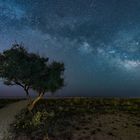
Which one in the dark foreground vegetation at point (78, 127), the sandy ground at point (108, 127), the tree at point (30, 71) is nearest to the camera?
the sandy ground at point (108, 127)

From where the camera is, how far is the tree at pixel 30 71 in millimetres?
47062

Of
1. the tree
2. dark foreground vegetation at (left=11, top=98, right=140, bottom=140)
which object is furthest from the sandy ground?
the tree

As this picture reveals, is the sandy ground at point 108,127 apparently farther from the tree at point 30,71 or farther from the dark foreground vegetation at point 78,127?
the tree at point 30,71

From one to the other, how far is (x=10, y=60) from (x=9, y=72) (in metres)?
2.42

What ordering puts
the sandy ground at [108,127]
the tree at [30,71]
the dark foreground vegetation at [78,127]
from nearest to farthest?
the sandy ground at [108,127] → the dark foreground vegetation at [78,127] → the tree at [30,71]

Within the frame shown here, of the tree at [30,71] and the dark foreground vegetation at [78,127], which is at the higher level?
the tree at [30,71]

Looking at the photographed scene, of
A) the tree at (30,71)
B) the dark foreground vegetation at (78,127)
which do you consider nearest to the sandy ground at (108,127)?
the dark foreground vegetation at (78,127)

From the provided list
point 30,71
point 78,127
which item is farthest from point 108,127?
point 30,71

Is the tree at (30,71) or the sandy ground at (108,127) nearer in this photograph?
the sandy ground at (108,127)

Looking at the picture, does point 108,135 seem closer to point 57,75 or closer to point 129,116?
point 129,116

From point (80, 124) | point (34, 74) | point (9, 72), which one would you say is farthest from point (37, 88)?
point (80, 124)

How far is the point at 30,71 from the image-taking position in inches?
1889

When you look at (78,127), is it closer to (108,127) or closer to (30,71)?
(108,127)

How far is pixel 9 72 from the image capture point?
154 feet
